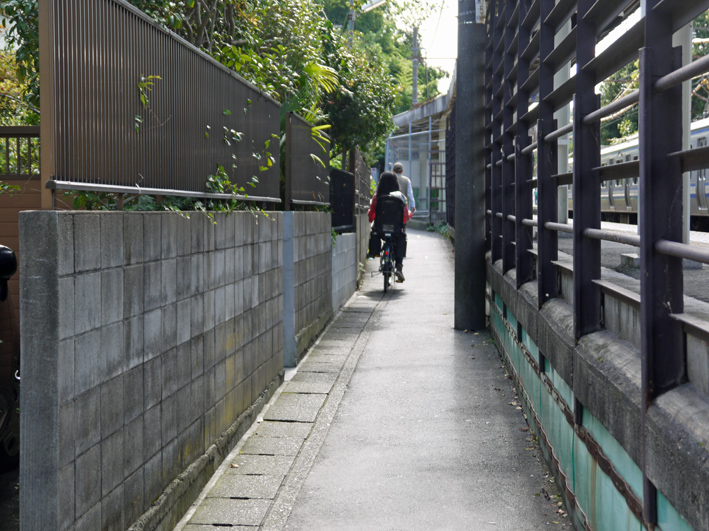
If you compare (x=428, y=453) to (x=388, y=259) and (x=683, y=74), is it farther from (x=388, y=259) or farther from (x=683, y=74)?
(x=388, y=259)

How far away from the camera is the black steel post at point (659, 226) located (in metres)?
2.43

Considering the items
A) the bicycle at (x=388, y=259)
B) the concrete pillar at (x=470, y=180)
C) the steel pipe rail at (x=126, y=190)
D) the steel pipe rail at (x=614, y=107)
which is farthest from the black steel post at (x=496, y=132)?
the steel pipe rail at (x=614, y=107)

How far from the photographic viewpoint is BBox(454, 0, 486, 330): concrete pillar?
31.8 ft

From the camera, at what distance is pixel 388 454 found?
4965 mm

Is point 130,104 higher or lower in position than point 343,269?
higher

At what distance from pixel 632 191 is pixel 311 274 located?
763 inches

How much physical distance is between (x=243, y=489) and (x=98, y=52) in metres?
2.32

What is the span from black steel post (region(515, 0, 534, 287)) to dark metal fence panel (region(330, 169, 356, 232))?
5.23 meters

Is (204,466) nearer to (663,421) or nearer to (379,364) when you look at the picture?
(663,421)

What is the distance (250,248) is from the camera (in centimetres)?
566

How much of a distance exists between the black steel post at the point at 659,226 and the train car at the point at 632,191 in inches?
579

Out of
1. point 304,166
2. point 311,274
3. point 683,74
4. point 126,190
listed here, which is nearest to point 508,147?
point 304,166

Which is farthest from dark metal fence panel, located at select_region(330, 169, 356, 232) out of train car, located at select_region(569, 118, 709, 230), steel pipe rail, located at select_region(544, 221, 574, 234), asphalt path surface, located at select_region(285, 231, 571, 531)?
steel pipe rail, located at select_region(544, 221, 574, 234)

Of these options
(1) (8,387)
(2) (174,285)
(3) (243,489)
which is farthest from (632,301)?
(1) (8,387)
